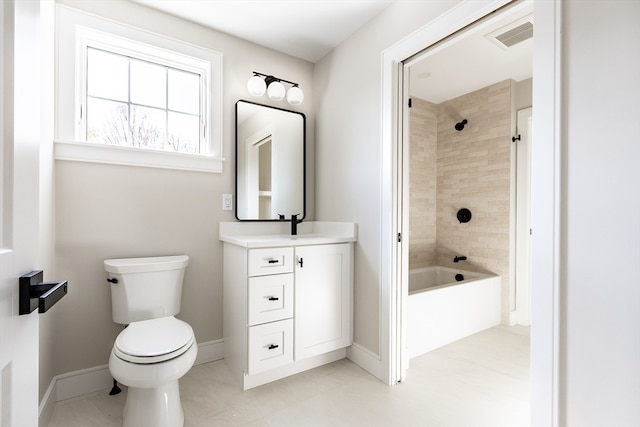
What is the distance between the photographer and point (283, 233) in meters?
2.53

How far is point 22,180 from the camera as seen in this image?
1.90ft

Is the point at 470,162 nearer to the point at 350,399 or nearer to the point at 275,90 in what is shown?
the point at 275,90

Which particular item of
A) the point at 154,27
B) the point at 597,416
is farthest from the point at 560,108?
the point at 154,27

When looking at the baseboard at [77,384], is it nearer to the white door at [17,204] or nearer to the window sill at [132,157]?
the window sill at [132,157]

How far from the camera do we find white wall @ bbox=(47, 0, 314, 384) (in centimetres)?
178

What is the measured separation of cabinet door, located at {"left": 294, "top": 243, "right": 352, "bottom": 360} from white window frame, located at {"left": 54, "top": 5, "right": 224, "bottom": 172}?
3.23 ft

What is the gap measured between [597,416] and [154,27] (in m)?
3.04

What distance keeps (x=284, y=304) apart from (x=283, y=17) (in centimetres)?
193

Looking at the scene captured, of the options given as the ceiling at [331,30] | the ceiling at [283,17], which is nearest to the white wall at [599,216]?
the ceiling at [331,30]

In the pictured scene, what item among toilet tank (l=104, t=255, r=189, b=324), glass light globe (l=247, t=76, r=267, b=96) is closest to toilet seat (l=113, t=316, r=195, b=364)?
toilet tank (l=104, t=255, r=189, b=324)

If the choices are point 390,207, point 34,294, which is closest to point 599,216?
point 390,207

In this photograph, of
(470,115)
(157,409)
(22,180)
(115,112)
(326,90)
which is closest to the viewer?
(22,180)

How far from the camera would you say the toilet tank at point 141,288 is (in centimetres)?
174

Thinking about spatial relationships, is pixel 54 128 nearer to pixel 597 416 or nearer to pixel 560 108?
pixel 560 108
